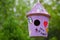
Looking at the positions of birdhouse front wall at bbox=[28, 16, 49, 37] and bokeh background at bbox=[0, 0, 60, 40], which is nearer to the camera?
birdhouse front wall at bbox=[28, 16, 49, 37]

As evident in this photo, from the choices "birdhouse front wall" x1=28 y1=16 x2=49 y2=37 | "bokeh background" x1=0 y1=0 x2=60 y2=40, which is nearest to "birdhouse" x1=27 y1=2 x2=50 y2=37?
"birdhouse front wall" x1=28 y1=16 x2=49 y2=37

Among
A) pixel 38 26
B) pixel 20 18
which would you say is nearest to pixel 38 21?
pixel 38 26

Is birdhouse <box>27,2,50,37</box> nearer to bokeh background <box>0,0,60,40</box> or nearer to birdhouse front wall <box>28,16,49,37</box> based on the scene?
birdhouse front wall <box>28,16,49,37</box>

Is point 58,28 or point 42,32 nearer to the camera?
point 42,32

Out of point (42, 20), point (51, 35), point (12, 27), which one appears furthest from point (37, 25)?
point (51, 35)

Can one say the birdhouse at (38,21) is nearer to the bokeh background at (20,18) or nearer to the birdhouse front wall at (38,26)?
the birdhouse front wall at (38,26)

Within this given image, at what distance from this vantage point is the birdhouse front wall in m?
4.18

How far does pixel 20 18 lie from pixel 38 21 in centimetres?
664

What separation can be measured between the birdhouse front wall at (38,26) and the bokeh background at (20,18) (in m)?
2.52

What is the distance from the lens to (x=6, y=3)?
8.68 meters

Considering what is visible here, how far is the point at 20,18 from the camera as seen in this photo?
10.9 m

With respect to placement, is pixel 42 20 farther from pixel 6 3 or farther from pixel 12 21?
pixel 6 3

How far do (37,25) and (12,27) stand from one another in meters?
2.70

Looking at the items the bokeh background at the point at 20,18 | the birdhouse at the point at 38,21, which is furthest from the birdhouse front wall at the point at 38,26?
the bokeh background at the point at 20,18
